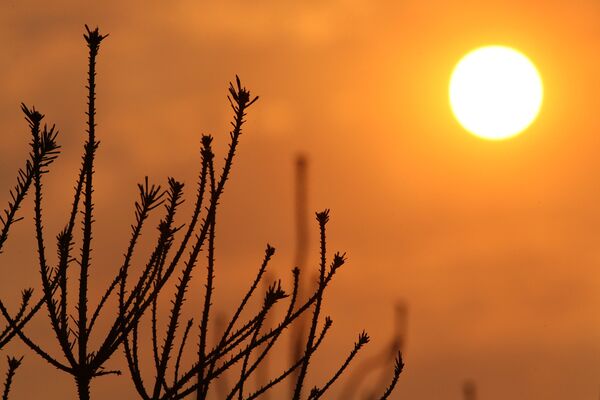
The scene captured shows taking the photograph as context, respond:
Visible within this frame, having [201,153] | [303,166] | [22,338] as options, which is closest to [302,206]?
[303,166]

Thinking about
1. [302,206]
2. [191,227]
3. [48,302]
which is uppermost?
[302,206]

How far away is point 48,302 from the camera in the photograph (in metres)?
3.57

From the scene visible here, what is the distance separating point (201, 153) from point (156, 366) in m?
0.91

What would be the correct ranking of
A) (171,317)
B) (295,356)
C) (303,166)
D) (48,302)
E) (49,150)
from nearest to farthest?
1. (49,150)
2. (48,302)
3. (171,317)
4. (295,356)
5. (303,166)

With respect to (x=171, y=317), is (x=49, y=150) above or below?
above

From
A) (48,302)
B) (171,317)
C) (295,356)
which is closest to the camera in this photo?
(48,302)

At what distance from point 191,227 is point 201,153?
38 cm

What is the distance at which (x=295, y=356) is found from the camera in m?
5.77

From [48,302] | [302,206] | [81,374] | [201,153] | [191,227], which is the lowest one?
[81,374]

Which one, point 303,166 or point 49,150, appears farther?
point 303,166

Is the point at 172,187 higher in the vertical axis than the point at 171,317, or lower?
higher

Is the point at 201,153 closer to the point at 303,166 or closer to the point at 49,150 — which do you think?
the point at 49,150

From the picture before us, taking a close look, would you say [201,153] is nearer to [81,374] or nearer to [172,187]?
[172,187]

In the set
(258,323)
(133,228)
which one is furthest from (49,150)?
(258,323)
